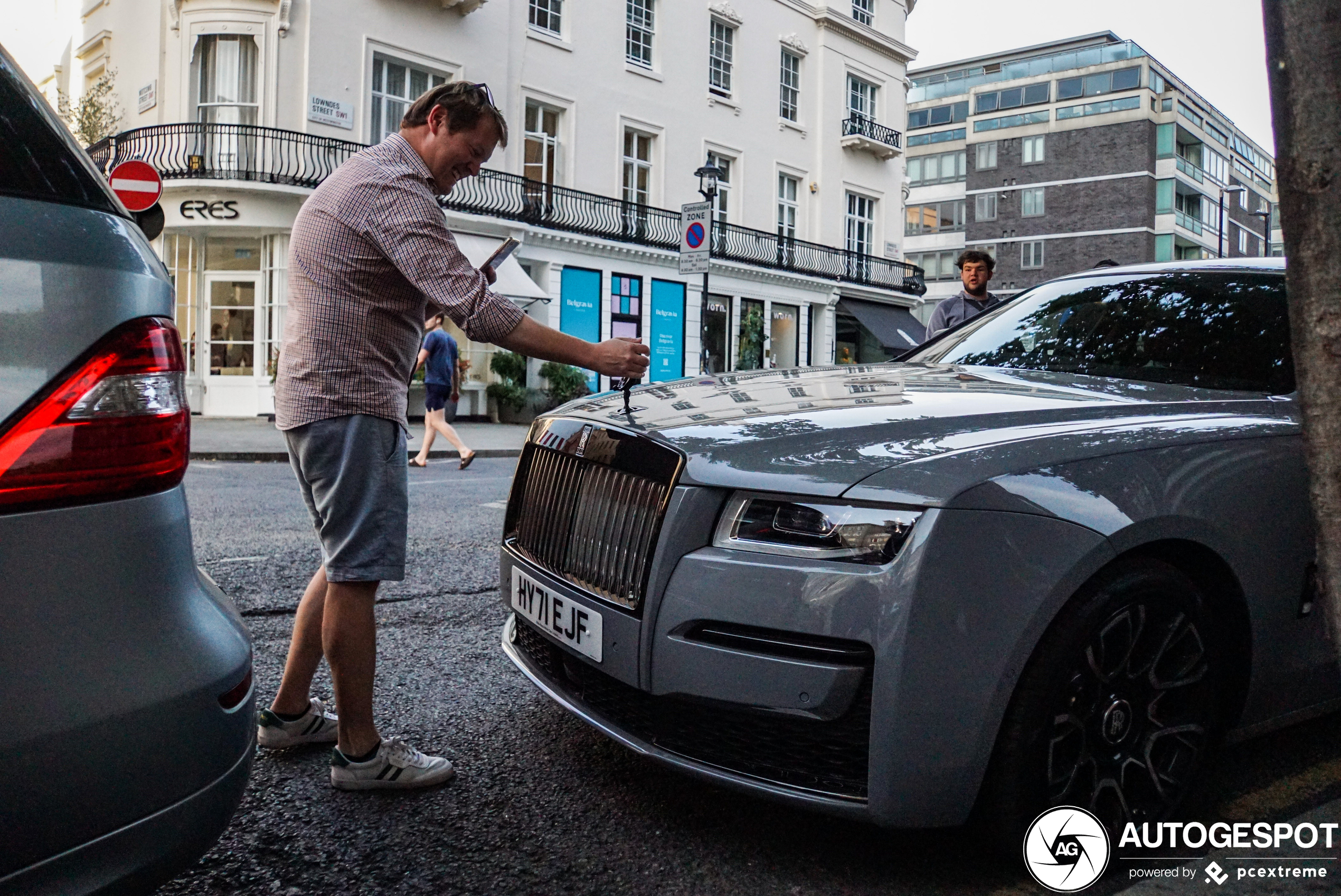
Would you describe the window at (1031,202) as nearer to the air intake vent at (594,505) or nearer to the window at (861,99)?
the window at (861,99)

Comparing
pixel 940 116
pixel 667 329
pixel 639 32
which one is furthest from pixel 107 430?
pixel 940 116

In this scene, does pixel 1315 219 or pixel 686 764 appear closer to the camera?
pixel 1315 219

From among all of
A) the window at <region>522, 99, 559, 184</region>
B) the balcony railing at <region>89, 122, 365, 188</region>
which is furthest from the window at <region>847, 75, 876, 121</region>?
the balcony railing at <region>89, 122, 365, 188</region>

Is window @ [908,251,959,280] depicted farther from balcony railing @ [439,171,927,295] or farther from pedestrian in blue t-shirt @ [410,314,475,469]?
pedestrian in blue t-shirt @ [410,314,475,469]

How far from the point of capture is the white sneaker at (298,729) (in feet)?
9.73

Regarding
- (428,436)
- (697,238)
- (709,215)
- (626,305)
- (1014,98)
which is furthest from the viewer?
(1014,98)

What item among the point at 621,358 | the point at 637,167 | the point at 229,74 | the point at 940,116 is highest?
the point at 940,116

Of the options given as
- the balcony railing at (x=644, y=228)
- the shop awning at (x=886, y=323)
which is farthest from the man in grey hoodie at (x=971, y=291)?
the shop awning at (x=886, y=323)

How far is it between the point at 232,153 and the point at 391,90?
360 cm

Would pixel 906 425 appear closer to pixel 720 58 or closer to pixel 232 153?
pixel 232 153

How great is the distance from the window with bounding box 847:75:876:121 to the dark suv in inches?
1289

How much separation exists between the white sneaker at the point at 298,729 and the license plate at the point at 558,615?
2.11 feet

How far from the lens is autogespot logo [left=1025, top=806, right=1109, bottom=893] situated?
2229mm

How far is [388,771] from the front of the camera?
2.69 m
